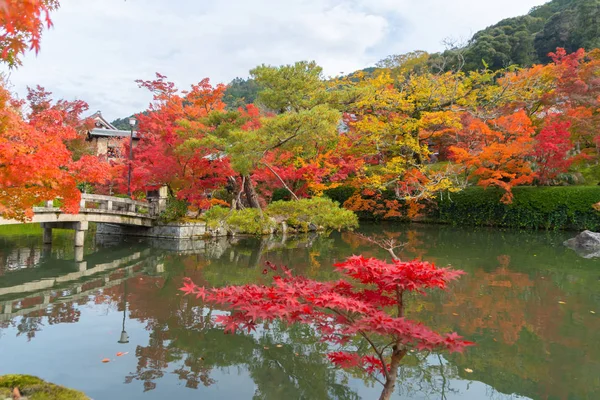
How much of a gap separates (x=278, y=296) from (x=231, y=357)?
1739 mm

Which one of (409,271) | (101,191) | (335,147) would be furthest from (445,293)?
(101,191)

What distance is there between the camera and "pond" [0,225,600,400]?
11.2 ft

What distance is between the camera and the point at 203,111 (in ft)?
45.9

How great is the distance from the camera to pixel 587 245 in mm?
11016

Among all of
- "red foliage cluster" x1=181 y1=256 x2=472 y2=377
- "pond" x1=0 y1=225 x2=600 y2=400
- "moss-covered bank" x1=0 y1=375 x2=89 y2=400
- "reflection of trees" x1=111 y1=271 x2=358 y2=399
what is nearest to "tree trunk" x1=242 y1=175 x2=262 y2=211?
"pond" x1=0 y1=225 x2=600 y2=400

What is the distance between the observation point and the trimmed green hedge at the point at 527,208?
48.5 feet

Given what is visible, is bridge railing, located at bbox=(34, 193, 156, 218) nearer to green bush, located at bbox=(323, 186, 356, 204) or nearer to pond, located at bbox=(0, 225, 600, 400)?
pond, located at bbox=(0, 225, 600, 400)

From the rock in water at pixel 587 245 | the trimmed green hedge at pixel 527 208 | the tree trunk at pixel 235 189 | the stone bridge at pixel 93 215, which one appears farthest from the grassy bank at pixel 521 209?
the stone bridge at pixel 93 215

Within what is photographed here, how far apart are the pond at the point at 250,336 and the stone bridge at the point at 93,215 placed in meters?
1.21

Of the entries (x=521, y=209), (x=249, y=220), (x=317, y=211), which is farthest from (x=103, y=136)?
(x=521, y=209)

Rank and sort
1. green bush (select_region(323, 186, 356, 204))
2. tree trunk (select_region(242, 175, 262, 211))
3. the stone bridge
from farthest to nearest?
green bush (select_region(323, 186, 356, 204))
tree trunk (select_region(242, 175, 262, 211))
the stone bridge

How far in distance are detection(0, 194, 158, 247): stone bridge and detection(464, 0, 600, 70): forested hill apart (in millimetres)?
22886

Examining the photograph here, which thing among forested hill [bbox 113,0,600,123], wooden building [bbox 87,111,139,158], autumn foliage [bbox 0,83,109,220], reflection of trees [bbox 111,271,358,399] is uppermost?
forested hill [bbox 113,0,600,123]

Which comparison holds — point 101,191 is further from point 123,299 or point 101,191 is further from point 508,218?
point 508,218
